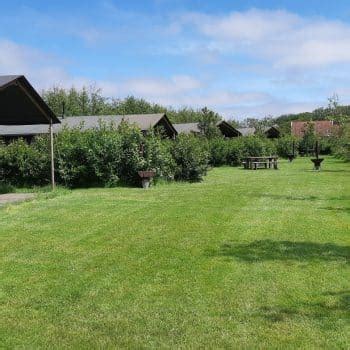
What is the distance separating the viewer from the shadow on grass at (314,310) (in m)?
4.93

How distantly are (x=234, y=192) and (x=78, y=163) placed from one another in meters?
6.14

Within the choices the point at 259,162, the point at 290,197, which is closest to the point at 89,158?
the point at 290,197

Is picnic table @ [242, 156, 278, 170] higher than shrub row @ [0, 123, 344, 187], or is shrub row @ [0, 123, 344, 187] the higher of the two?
shrub row @ [0, 123, 344, 187]

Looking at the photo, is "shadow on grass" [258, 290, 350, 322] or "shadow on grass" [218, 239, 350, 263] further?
"shadow on grass" [218, 239, 350, 263]

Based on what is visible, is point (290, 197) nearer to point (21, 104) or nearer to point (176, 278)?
point (176, 278)

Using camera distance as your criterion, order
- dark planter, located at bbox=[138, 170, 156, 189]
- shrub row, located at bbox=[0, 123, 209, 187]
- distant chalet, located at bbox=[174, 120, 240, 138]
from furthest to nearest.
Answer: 1. distant chalet, located at bbox=[174, 120, 240, 138]
2. shrub row, located at bbox=[0, 123, 209, 187]
3. dark planter, located at bbox=[138, 170, 156, 189]

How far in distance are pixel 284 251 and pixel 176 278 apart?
78.3 inches

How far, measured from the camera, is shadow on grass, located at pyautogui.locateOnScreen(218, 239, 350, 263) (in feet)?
23.4

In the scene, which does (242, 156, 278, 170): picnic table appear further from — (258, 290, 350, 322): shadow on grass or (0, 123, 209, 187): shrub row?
(258, 290, 350, 322): shadow on grass

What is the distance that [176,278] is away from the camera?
6203mm

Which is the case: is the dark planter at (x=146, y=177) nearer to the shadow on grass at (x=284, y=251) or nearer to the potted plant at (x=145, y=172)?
the potted plant at (x=145, y=172)

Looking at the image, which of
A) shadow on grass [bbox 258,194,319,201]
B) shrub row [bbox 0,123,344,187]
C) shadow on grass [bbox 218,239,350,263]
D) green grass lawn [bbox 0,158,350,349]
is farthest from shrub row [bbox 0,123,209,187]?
shadow on grass [bbox 218,239,350,263]

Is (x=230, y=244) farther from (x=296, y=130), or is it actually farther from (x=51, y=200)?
(x=296, y=130)

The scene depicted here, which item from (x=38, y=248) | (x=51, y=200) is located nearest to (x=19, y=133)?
(x=51, y=200)
